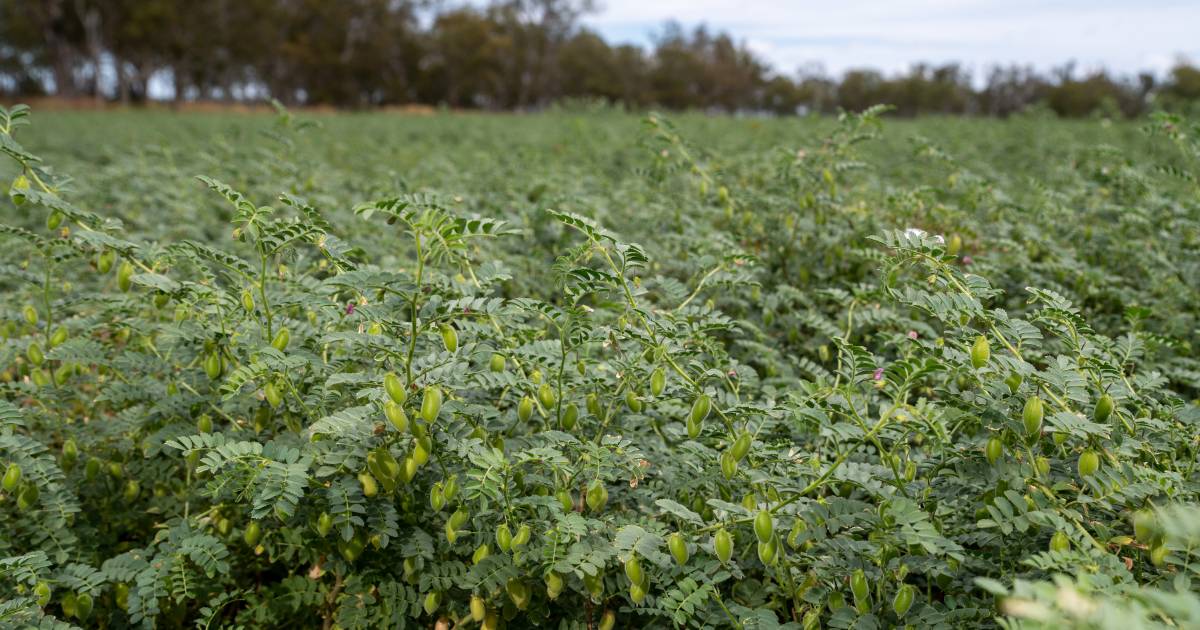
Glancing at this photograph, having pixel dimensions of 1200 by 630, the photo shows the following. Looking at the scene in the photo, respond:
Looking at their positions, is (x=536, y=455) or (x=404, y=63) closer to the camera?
(x=536, y=455)

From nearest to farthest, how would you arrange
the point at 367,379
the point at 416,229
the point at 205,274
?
the point at 416,229 < the point at 367,379 < the point at 205,274

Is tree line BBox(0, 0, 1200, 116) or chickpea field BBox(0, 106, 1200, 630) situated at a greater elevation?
tree line BBox(0, 0, 1200, 116)

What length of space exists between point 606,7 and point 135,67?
1200 inches

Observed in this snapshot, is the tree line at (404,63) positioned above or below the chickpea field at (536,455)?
above

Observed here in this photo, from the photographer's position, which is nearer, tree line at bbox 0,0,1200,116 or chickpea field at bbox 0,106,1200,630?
chickpea field at bbox 0,106,1200,630

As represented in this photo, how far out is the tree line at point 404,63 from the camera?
4422 centimetres

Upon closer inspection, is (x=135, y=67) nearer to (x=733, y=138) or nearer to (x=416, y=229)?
(x=733, y=138)

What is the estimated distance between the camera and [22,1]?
41.1 metres

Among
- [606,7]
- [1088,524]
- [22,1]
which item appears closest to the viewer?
[1088,524]

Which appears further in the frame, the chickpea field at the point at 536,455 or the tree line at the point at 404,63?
the tree line at the point at 404,63

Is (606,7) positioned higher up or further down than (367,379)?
higher up

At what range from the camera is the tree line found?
1741 inches

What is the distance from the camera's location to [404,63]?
6028 centimetres

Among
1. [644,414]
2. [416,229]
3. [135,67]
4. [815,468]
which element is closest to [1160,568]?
[815,468]
